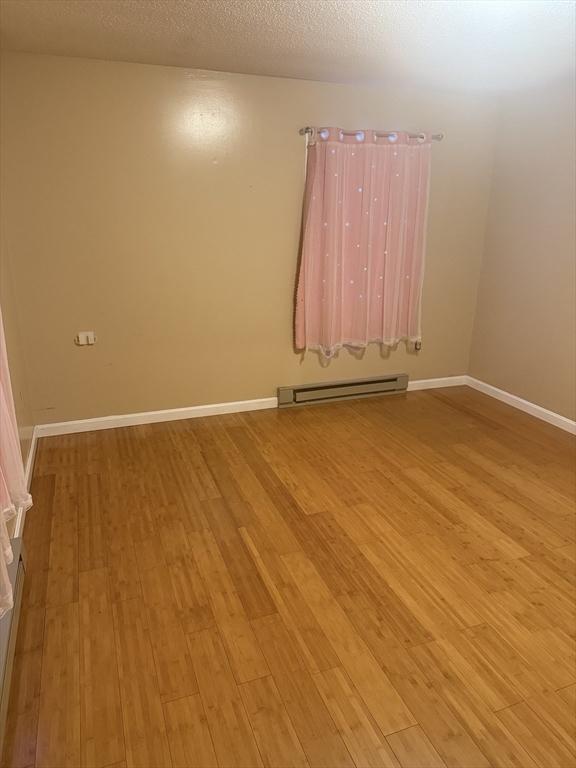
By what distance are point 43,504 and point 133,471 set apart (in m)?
0.51

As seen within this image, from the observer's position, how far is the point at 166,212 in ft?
10.8

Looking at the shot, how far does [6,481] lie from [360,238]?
9.60 ft

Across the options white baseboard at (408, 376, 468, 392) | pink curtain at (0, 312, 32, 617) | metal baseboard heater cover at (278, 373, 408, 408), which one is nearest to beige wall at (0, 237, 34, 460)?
pink curtain at (0, 312, 32, 617)

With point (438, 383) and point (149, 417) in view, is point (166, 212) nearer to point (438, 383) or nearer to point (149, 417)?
point (149, 417)

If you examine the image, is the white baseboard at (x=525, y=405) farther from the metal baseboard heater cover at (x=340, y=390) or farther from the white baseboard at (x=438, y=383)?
the metal baseboard heater cover at (x=340, y=390)

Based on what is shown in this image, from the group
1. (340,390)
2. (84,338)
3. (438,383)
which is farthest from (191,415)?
(438,383)

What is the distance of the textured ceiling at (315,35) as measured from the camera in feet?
7.14

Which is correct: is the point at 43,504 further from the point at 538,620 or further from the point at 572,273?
the point at 572,273

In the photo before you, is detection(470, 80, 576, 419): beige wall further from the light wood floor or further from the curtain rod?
the light wood floor

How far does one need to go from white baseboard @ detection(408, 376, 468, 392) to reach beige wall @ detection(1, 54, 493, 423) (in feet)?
3.00

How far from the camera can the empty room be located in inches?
61.2

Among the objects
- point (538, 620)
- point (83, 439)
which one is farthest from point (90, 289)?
point (538, 620)

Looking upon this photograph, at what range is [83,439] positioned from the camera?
3340mm

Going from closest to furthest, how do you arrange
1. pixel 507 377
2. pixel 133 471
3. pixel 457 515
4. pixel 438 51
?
pixel 457 515, pixel 438 51, pixel 133 471, pixel 507 377
